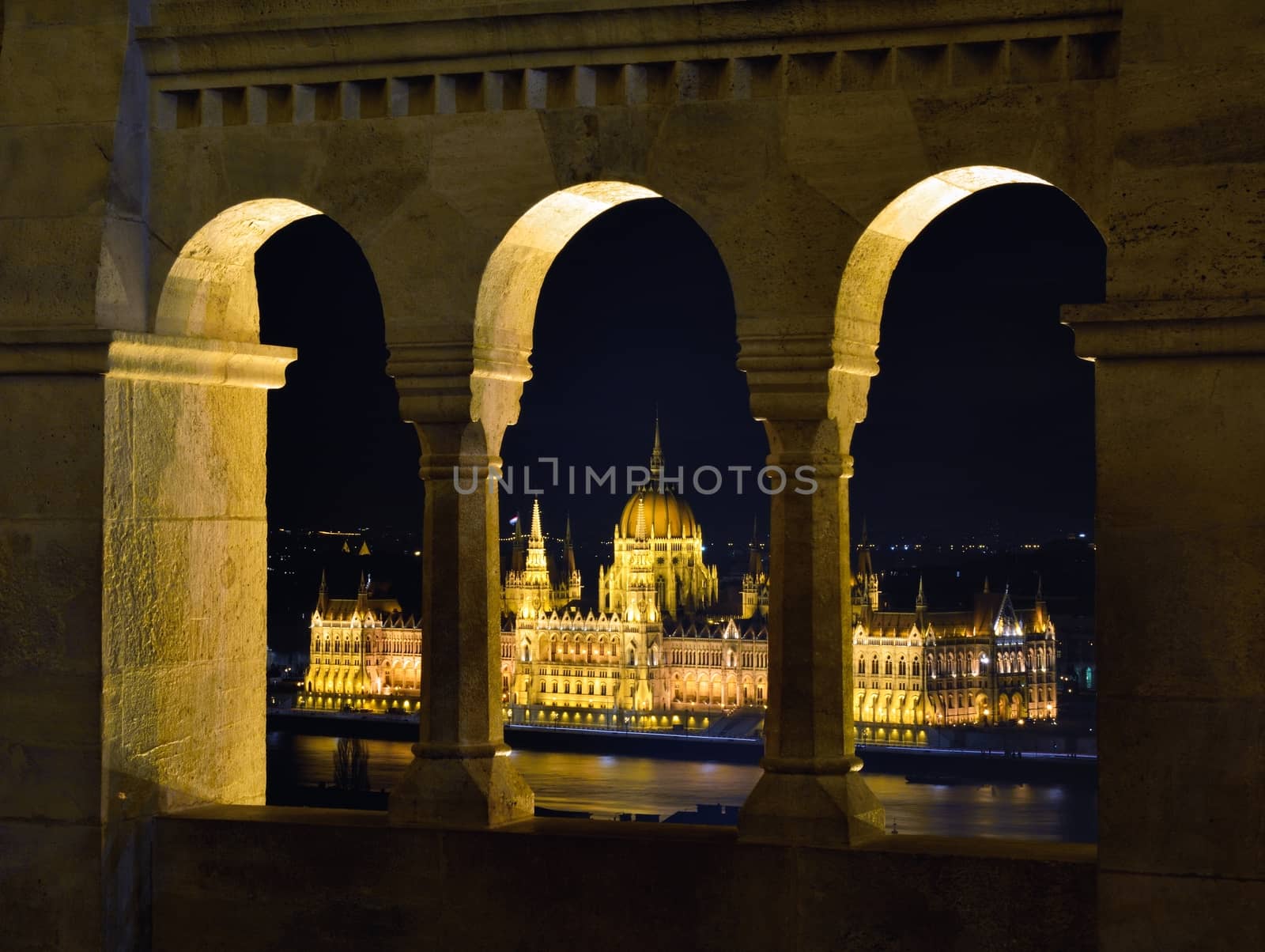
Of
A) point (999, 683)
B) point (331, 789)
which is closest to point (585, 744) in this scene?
→ point (999, 683)

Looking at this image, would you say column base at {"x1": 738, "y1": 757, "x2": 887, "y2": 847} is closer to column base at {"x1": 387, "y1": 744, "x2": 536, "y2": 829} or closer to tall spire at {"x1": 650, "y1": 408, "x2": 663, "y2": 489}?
column base at {"x1": 387, "y1": 744, "x2": 536, "y2": 829}

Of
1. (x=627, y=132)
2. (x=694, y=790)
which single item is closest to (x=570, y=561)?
(x=694, y=790)

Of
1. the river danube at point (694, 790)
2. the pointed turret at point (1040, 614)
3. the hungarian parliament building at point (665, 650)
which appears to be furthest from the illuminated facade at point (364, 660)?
the pointed turret at point (1040, 614)

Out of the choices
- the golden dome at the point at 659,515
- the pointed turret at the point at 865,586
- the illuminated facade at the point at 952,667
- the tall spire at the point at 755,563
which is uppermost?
the golden dome at the point at 659,515

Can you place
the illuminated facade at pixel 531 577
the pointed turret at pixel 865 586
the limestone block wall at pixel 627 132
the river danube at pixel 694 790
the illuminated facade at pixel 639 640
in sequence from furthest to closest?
the illuminated facade at pixel 639 640 < the illuminated facade at pixel 531 577 < the pointed turret at pixel 865 586 < the river danube at pixel 694 790 < the limestone block wall at pixel 627 132

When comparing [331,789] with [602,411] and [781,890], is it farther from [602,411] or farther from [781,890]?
[781,890]

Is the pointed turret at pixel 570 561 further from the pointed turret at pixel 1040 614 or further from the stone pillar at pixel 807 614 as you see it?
the stone pillar at pixel 807 614
